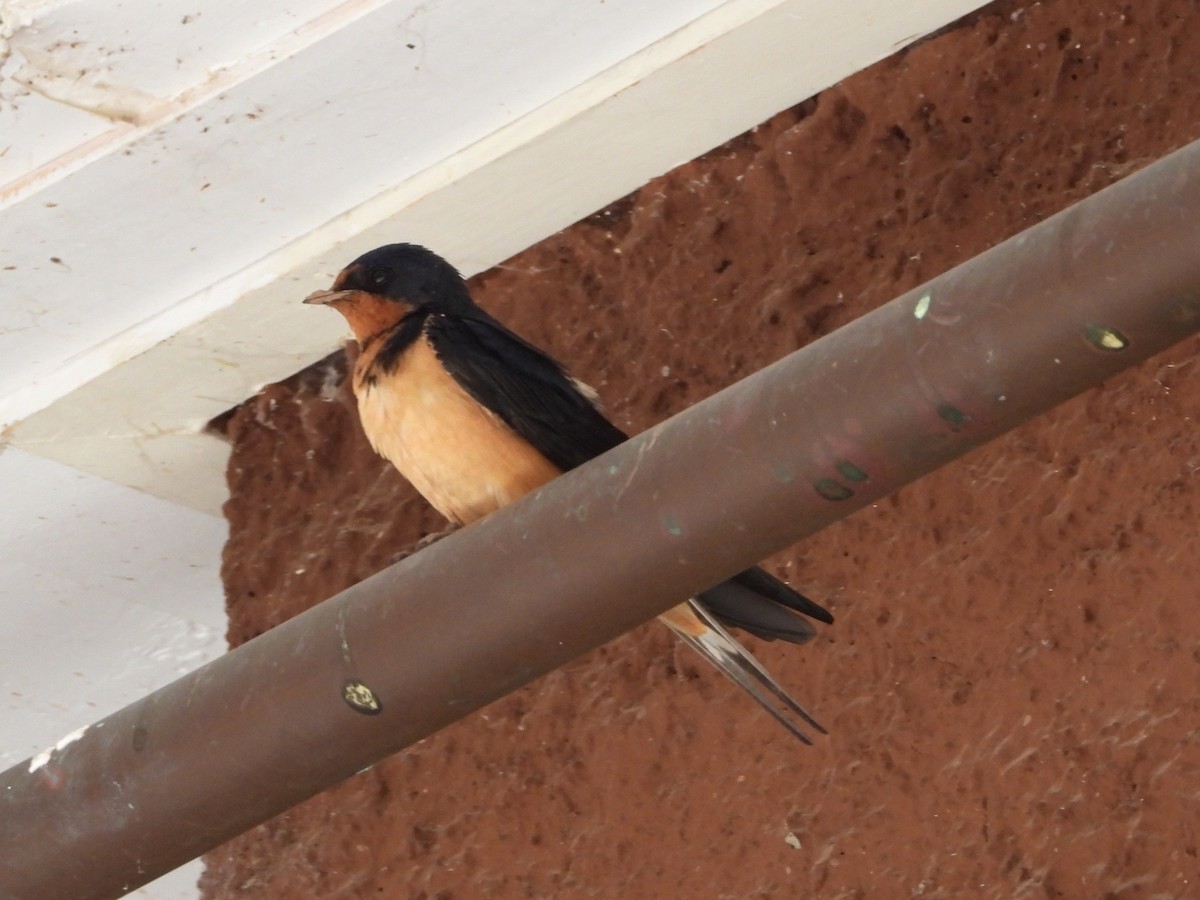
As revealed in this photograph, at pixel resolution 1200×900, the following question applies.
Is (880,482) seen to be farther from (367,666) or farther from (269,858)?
(269,858)

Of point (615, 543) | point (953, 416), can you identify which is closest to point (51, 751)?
point (615, 543)

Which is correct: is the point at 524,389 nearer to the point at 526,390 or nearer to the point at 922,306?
the point at 526,390

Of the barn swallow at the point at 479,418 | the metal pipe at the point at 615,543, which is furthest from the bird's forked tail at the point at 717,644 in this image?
the metal pipe at the point at 615,543

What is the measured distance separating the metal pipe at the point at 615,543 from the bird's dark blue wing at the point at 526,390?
0.54 metres

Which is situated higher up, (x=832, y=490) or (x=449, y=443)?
(x=449, y=443)

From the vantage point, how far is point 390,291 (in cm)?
185

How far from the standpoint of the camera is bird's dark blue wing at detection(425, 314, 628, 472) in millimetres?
1631

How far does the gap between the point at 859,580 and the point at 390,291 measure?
59 centimetres

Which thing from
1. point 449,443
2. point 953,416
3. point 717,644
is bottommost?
point 953,416

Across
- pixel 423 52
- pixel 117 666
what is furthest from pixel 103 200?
pixel 117 666

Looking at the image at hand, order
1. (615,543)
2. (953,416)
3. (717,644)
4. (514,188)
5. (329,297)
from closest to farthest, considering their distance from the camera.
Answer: (953,416) → (615,543) → (717,644) → (329,297) → (514,188)

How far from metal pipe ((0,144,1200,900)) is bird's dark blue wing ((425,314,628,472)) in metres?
0.54

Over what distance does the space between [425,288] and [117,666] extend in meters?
1.05

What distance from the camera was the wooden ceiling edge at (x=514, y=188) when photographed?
2.03 metres
